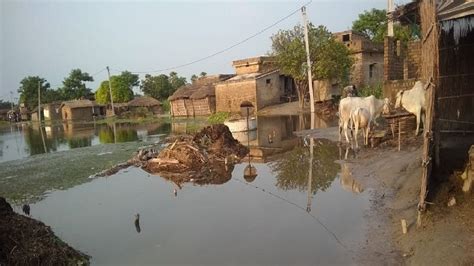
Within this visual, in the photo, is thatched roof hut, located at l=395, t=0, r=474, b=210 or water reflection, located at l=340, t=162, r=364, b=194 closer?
thatched roof hut, located at l=395, t=0, r=474, b=210

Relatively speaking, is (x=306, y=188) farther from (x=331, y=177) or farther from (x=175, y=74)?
(x=175, y=74)

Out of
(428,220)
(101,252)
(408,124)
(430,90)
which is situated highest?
(430,90)

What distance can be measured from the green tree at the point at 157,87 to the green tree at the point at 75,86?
471 inches

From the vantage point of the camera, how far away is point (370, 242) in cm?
624

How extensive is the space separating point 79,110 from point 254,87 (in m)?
35.0

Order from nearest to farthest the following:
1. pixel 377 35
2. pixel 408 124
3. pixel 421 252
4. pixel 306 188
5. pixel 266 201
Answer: pixel 421 252 → pixel 266 201 → pixel 306 188 → pixel 408 124 → pixel 377 35

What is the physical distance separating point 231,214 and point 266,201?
1.12 meters

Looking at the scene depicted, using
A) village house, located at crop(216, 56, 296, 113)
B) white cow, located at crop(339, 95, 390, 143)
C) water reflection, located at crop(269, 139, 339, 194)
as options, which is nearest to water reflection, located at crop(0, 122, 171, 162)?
village house, located at crop(216, 56, 296, 113)

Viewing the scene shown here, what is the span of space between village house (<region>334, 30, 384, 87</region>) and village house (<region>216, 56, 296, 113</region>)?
7168 mm

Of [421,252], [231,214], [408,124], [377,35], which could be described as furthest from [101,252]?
[377,35]

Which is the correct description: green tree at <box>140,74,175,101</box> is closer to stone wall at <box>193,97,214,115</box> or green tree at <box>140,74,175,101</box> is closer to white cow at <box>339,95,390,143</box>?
stone wall at <box>193,97,214,115</box>

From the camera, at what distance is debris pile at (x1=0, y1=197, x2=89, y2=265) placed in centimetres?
577

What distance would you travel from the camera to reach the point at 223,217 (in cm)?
848

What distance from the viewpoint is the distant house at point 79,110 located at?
59562mm
